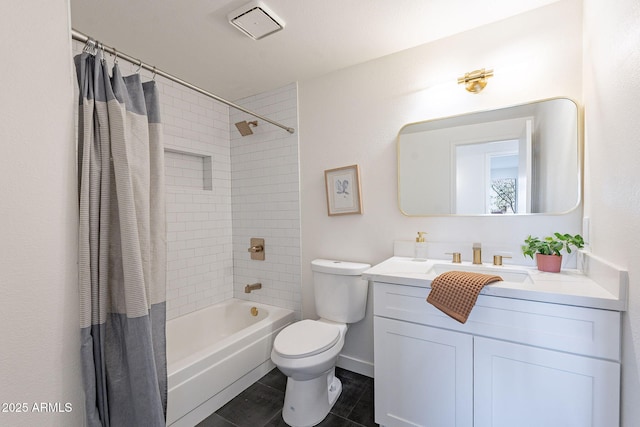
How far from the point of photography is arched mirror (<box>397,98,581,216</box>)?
1465 mm

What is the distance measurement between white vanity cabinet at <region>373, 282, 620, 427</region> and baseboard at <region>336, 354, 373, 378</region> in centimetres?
56

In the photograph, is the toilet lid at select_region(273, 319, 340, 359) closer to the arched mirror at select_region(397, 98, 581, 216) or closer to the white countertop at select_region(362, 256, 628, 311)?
the white countertop at select_region(362, 256, 628, 311)

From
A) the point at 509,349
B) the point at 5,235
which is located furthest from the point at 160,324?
the point at 509,349

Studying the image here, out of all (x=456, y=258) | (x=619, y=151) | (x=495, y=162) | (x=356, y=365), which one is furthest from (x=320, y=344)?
(x=619, y=151)

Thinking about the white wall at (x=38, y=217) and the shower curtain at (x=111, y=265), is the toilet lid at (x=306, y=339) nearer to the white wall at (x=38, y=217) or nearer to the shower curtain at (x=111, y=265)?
the shower curtain at (x=111, y=265)

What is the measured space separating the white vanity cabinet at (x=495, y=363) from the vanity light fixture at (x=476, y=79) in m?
1.22

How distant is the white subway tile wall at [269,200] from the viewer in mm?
2404

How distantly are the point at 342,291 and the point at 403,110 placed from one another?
1.34 m

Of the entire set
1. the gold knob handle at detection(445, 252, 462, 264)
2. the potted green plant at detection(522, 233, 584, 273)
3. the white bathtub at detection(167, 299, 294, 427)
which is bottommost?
the white bathtub at detection(167, 299, 294, 427)

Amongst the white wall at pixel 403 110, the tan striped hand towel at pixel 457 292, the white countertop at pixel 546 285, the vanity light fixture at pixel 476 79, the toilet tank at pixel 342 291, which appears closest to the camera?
the white countertop at pixel 546 285

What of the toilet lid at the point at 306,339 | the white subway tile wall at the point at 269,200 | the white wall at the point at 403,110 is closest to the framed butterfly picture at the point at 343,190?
the white wall at the point at 403,110

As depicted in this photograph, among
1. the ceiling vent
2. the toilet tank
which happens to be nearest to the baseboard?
the toilet tank

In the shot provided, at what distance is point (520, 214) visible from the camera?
61.4 inches

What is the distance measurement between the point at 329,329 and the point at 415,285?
707mm
